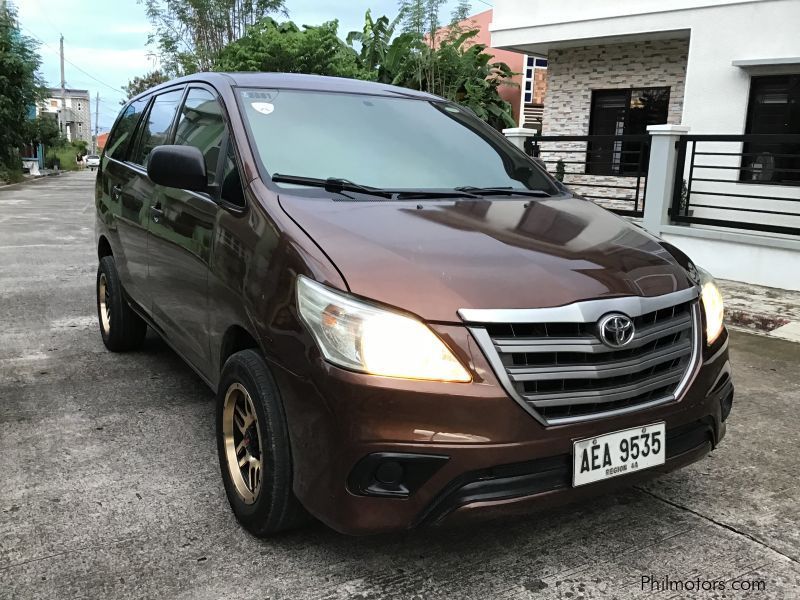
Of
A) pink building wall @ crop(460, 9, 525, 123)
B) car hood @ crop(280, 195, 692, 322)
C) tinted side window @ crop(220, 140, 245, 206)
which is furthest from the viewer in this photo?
pink building wall @ crop(460, 9, 525, 123)

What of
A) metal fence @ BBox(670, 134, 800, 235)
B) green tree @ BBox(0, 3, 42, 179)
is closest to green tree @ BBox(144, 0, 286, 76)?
green tree @ BBox(0, 3, 42, 179)

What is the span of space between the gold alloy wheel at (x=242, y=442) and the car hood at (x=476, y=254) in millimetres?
677

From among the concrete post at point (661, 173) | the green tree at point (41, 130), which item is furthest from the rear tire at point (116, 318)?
the green tree at point (41, 130)

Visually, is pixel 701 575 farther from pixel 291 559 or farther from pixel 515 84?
pixel 515 84

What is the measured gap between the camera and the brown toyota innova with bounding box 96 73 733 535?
6.94 feet

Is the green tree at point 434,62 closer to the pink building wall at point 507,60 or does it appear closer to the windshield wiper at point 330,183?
the pink building wall at point 507,60

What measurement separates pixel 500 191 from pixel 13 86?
27.1m

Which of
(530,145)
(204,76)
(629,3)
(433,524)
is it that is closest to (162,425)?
(204,76)

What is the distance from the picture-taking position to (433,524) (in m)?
2.15

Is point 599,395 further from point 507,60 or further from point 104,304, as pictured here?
point 507,60

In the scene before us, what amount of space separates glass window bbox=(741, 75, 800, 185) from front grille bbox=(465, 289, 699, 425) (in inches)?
356

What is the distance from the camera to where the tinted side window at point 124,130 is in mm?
4730

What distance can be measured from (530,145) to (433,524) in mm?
8579

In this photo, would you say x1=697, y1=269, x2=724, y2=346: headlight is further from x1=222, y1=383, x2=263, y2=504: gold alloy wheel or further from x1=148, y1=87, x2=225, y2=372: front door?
x1=148, y1=87, x2=225, y2=372: front door
